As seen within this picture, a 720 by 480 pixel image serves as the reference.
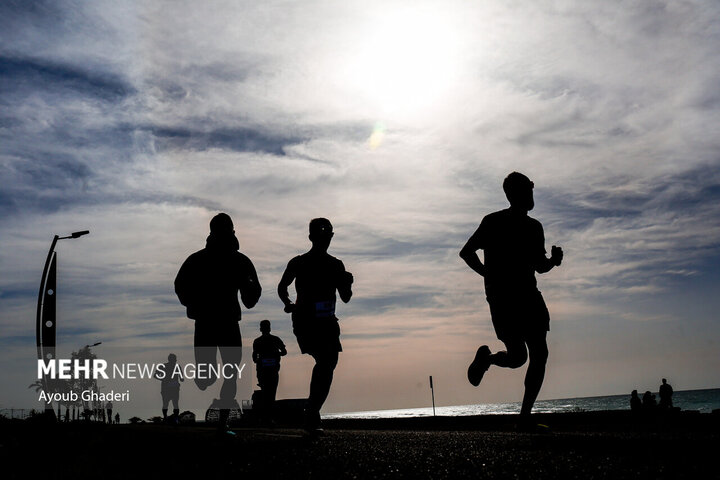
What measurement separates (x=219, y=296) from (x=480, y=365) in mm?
2606

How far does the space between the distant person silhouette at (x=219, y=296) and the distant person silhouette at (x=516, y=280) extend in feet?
7.25

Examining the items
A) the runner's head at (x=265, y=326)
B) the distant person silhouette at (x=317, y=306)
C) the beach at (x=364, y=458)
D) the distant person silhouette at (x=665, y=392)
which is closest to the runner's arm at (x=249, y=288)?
the distant person silhouette at (x=317, y=306)

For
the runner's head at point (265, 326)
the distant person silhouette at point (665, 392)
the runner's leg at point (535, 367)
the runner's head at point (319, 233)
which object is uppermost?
the runner's head at point (319, 233)

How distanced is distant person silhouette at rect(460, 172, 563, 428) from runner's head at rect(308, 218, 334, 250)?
1.42 metres

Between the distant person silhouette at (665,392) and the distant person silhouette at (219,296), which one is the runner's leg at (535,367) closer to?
the distant person silhouette at (219,296)

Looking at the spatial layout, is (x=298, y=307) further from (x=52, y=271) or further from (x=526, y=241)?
(x=52, y=271)

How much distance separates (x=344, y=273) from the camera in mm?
7016

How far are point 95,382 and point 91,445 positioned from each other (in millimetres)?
57286

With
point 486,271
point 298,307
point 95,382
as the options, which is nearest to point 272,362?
point 298,307

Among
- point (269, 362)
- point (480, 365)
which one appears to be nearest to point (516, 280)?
point (480, 365)

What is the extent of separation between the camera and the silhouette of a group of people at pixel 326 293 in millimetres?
6301

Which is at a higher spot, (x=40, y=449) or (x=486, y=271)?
(x=486, y=271)

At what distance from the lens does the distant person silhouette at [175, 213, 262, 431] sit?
6398 mm

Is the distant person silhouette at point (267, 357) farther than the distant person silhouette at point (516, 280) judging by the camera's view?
Yes
